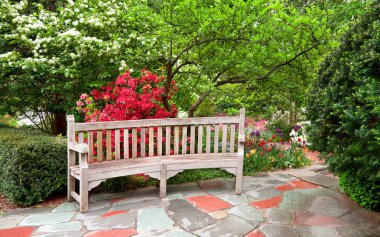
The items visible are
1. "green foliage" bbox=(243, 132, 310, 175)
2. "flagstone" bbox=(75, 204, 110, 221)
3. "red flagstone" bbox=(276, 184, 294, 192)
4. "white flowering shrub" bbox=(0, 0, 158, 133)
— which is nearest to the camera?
"flagstone" bbox=(75, 204, 110, 221)

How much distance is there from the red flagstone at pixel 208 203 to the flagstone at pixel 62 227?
4.48 ft

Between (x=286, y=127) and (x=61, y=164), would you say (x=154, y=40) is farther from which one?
(x=286, y=127)

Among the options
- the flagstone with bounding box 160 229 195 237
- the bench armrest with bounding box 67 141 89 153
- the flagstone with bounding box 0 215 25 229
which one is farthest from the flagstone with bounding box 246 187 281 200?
the flagstone with bounding box 0 215 25 229

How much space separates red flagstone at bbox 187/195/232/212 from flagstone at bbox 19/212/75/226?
1458 millimetres

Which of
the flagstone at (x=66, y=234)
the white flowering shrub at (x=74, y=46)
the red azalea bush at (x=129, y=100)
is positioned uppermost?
the white flowering shrub at (x=74, y=46)

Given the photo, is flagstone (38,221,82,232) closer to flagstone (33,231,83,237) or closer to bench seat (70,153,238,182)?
flagstone (33,231,83,237)

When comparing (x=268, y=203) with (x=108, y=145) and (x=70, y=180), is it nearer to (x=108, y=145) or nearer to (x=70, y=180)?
(x=108, y=145)

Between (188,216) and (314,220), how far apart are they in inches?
54.2

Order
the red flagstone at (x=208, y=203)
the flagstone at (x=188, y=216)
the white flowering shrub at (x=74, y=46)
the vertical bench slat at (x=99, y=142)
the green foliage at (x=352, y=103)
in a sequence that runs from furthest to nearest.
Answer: the white flowering shrub at (x=74, y=46), the vertical bench slat at (x=99, y=142), the red flagstone at (x=208, y=203), the flagstone at (x=188, y=216), the green foliage at (x=352, y=103)

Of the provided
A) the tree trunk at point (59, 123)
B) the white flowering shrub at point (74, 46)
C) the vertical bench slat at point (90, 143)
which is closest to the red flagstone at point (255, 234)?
the vertical bench slat at point (90, 143)

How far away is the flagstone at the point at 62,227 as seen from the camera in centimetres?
334

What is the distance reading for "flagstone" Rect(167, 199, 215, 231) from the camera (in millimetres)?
3447

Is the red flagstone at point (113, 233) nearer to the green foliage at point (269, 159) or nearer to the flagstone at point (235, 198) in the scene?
the flagstone at point (235, 198)

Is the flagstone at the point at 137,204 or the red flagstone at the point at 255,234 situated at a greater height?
the red flagstone at the point at 255,234
